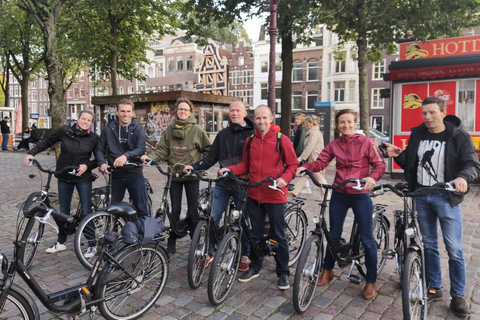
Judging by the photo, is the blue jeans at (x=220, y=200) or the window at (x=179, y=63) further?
the window at (x=179, y=63)

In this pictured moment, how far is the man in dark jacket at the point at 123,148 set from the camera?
4785mm

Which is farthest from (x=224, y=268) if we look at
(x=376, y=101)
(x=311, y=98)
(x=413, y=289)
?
(x=311, y=98)

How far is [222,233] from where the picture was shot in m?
4.25

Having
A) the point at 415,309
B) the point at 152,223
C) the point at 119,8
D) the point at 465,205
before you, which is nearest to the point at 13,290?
the point at 152,223

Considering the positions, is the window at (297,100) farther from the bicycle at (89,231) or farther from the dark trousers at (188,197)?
the bicycle at (89,231)

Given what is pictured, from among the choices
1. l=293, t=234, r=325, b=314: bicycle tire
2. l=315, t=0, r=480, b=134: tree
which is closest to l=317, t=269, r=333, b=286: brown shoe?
l=293, t=234, r=325, b=314: bicycle tire

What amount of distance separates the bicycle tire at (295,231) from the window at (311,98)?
37.0 meters

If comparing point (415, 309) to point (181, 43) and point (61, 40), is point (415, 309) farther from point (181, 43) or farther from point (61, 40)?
point (181, 43)

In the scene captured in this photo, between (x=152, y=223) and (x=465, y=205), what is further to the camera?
(x=465, y=205)

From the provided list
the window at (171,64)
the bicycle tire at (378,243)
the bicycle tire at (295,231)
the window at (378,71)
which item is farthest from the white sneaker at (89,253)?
the window at (171,64)

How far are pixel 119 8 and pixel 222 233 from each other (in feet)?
52.6

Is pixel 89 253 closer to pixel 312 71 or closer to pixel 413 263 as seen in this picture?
pixel 413 263

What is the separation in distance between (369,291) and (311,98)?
38395 mm

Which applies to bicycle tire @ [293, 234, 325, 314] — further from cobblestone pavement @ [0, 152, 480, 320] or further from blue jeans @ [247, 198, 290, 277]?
blue jeans @ [247, 198, 290, 277]
